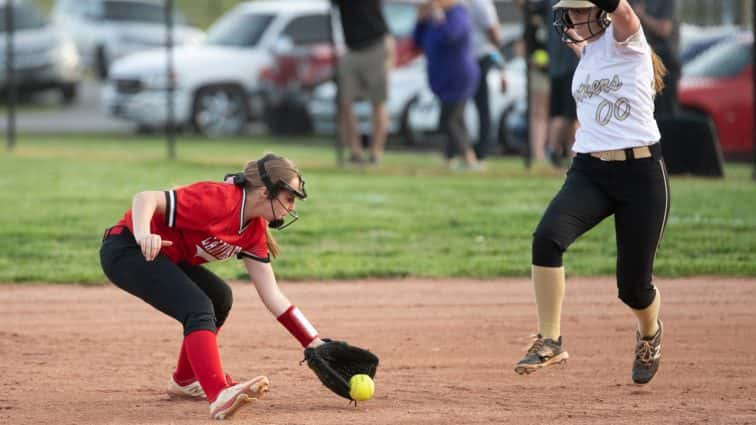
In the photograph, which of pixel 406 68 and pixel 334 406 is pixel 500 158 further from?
pixel 334 406

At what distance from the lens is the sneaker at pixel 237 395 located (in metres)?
5.72

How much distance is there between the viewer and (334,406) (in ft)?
20.6

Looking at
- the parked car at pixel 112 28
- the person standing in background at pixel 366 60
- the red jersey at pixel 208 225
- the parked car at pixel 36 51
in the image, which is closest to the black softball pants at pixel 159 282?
the red jersey at pixel 208 225

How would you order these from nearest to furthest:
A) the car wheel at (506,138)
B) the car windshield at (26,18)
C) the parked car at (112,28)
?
the car wheel at (506,138)
the car windshield at (26,18)
the parked car at (112,28)

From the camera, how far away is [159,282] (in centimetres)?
595

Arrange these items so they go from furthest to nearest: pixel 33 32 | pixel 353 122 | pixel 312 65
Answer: pixel 33 32 → pixel 312 65 → pixel 353 122

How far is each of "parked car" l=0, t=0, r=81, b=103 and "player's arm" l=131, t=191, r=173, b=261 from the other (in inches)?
832

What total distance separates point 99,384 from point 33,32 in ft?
70.4

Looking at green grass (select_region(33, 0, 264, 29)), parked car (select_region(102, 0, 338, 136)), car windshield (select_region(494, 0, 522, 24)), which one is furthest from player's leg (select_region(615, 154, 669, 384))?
green grass (select_region(33, 0, 264, 29))

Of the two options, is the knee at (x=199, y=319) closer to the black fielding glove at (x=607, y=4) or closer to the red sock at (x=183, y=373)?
the red sock at (x=183, y=373)

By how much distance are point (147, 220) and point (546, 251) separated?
181 centimetres

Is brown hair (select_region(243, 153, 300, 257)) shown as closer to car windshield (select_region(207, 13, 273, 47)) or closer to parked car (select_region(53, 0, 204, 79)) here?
car windshield (select_region(207, 13, 273, 47))

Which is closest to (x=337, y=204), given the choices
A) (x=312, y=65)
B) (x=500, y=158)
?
(x=500, y=158)

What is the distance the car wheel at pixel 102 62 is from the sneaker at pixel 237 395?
2813cm
